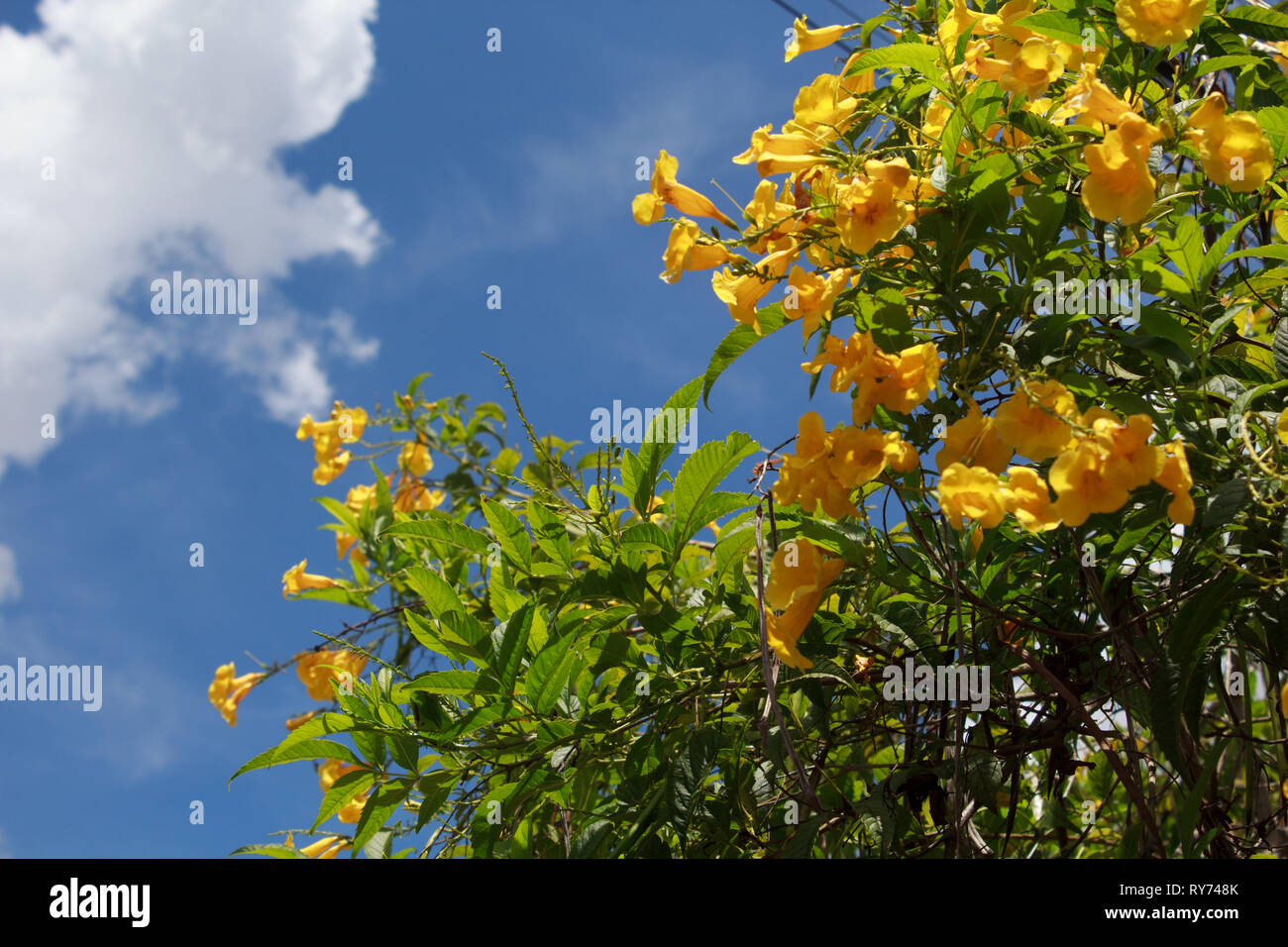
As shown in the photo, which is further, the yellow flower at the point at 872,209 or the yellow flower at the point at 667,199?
the yellow flower at the point at 667,199

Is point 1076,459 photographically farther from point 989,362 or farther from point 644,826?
point 644,826

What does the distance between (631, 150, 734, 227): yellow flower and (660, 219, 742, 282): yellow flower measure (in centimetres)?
11

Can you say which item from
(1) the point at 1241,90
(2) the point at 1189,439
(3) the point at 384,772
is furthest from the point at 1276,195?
(3) the point at 384,772

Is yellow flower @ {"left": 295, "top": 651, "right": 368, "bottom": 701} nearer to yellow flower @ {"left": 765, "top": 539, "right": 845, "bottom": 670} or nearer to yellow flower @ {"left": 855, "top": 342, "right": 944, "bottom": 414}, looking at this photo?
yellow flower @ {"left": 765, "top": 539, "right": 845, "bottom": 670}

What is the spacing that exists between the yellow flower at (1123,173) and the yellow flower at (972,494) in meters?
0.43

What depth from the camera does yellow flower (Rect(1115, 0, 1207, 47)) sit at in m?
1.22

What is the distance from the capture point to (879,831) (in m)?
1.41

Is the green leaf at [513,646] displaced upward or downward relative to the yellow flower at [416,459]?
downward

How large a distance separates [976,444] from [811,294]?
33cm

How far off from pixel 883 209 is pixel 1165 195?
1.74ft

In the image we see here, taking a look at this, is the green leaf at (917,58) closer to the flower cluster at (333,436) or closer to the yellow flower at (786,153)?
the yellow flower at (786,153)

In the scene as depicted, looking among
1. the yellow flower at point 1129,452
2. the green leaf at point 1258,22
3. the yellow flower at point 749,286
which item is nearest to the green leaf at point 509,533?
the yellow flower at point 749,286

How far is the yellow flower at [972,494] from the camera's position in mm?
1133

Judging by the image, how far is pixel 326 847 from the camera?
218cm
